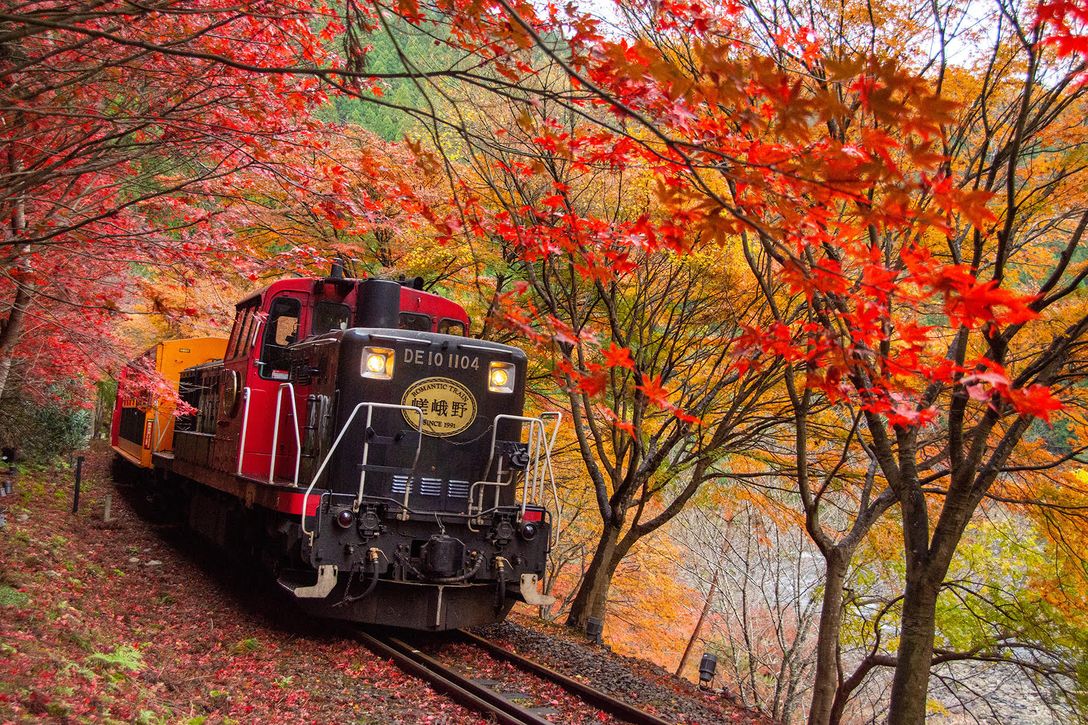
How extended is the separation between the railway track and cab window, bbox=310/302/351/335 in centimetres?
302

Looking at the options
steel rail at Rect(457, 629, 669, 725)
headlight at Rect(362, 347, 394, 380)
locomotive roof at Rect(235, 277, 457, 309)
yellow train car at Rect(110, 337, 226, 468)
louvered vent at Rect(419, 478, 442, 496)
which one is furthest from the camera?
yellow train car at Rect(110, 337, 226, 468)

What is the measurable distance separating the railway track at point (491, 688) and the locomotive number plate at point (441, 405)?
1.94m

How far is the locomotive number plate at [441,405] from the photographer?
26.3 feet

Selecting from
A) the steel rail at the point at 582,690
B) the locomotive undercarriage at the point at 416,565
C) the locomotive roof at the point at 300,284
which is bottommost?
the steel rail at the point at 582,690

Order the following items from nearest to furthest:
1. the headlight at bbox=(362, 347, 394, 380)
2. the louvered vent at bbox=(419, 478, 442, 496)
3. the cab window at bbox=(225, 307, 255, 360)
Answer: the headlight at bbox=(362, 347, 394, 380) → the louvered vent at bbox=(419, 478, 442, 496) → the cab window at bbox=(225, 307, 255, 360)

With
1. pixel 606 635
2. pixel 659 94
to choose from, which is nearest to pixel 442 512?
pixel 659 94

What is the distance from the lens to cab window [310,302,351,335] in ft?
29.6

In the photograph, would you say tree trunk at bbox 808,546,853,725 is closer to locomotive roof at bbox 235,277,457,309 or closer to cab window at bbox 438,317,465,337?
cab window at bbox 438,317,465,337

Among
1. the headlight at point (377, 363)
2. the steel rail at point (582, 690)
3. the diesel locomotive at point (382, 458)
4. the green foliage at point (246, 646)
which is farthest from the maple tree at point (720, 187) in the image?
the green foliage at point (246, 646)

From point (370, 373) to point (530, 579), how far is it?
2325mm

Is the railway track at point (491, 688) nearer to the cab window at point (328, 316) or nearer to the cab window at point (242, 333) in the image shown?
the cab window at point (328, 316)

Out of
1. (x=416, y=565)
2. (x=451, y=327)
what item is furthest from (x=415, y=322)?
(x=416, y=565)

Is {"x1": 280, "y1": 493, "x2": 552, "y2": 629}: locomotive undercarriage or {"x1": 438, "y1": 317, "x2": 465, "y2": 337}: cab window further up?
{"x1": 438, "y1": 317, "x2": 465, "y2": 337}: cab window

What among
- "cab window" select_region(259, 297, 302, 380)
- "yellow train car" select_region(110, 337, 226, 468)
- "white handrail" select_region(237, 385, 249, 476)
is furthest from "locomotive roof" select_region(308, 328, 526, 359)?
"yellow train car" select_region(110, 337, 226, 468)
